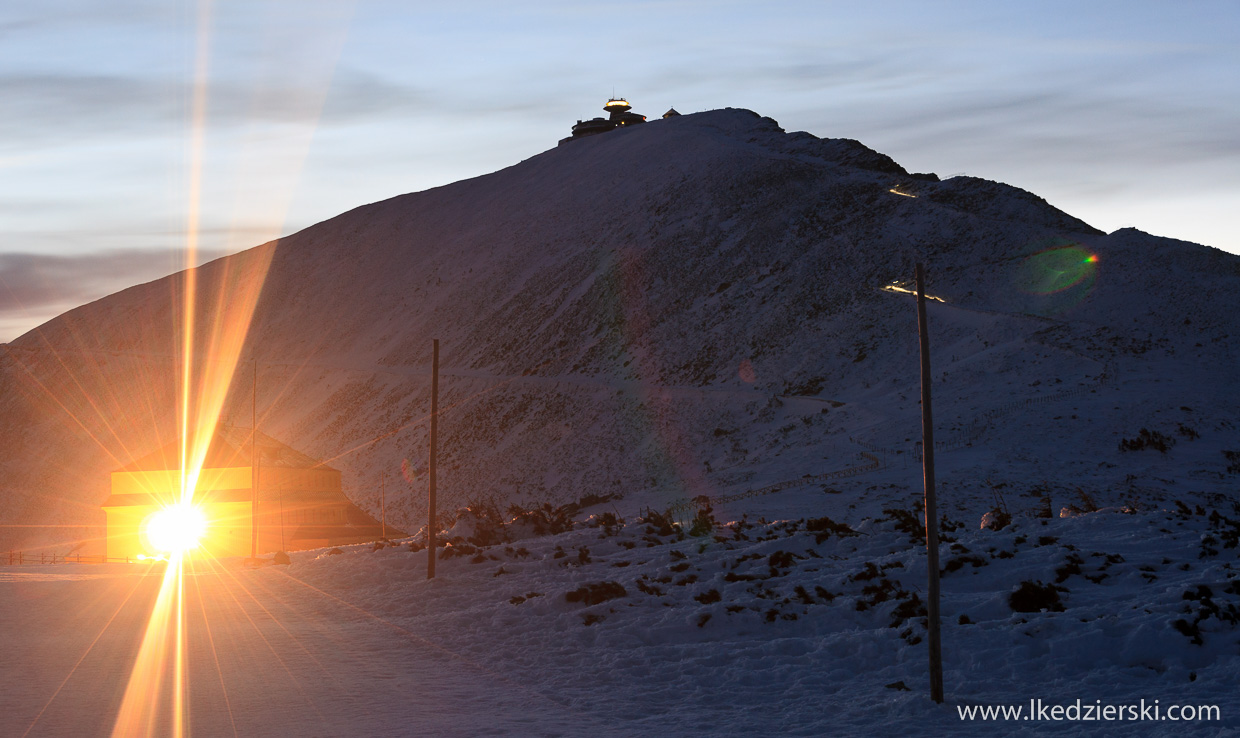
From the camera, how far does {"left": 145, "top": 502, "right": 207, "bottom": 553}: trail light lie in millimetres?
66062

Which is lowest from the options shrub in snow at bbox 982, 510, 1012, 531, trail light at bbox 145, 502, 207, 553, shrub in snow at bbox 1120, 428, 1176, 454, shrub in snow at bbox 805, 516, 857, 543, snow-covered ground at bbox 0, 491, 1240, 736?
trail light at bbox 145, 502, 207, 553

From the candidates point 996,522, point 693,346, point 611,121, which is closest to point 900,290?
point 693,346

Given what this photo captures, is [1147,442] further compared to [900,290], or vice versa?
[900,290]

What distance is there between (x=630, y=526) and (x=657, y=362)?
58765 millimetres

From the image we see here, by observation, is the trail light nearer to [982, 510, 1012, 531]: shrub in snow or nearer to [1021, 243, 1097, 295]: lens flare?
[982, 510, 1012, 531]: shrub in snow

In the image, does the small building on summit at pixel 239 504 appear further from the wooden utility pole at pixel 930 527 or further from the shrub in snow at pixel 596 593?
the wooden utility pole at pixel 930 527

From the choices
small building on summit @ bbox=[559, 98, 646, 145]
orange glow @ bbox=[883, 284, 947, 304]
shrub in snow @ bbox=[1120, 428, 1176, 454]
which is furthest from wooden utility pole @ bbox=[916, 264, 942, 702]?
small building on summit @ bbox=[559, 98, 646, 145]

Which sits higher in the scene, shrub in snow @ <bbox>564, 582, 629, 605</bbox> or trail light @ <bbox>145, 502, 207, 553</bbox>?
Answer: shrub in snow @ <bbox>564, 582, 629, 605</bbox>

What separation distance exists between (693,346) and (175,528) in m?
44.5

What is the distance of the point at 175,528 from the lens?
66.8m

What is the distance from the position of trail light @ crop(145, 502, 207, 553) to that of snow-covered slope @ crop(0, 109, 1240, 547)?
16912 mm

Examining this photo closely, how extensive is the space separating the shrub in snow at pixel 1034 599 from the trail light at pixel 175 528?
184 ft

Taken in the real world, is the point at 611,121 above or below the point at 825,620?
above

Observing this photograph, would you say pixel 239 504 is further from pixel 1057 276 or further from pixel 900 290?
pixel 1057 276
